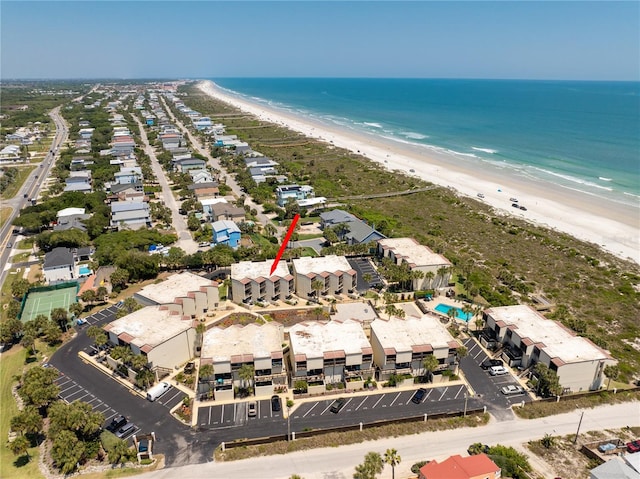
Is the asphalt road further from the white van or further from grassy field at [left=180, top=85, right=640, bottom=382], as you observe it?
grassy field at [left=180, top=85, right=640, bottom=382]

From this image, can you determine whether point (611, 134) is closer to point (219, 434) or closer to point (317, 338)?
point (317, 338)

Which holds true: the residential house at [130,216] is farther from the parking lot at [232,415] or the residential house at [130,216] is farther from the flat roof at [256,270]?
the parking lot at [232,415]

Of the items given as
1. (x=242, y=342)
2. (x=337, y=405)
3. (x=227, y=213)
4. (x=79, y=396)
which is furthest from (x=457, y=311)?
(x=227, y=213)

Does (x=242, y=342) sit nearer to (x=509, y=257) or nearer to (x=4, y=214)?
(x=509, y=257)

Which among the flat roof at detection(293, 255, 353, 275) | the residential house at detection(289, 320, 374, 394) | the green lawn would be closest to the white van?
the green lawn

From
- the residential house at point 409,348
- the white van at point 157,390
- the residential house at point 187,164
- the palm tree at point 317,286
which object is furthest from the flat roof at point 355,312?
the residential house at point 187,164

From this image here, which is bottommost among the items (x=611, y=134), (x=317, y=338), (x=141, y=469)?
(x=141, y=469)

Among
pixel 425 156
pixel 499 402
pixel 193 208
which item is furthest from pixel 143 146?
pixel 499 402
